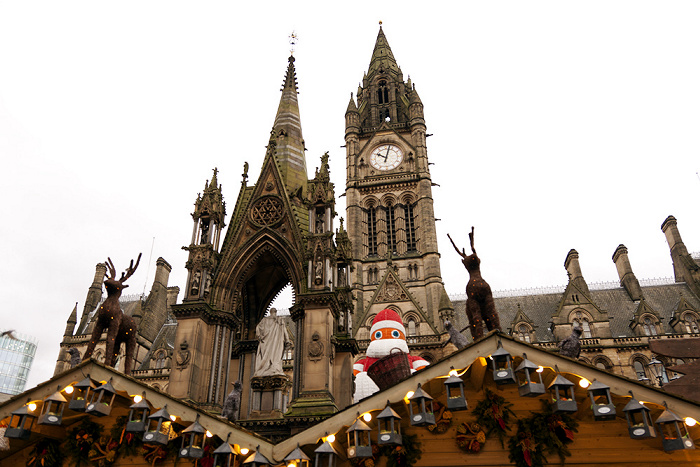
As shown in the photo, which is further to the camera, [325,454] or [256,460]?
[325,454]

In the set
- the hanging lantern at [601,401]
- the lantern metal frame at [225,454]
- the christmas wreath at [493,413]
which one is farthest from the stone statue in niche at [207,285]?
the hanging lantern at [601,401]

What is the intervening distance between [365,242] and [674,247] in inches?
1193

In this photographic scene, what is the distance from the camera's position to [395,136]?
5506 cm

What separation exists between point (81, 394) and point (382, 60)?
64.6 metres

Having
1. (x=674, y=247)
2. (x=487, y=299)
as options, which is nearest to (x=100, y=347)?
(x=487, y=299)

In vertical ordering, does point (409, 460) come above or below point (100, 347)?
below

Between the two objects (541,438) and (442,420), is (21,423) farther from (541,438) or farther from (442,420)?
(541,438)

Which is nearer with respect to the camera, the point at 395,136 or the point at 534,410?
the point at 534,410

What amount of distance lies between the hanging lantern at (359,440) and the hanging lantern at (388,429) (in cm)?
18

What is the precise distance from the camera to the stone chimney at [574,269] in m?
43.0

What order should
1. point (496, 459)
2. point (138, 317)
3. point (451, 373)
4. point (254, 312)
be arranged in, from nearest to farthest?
1. point (451, 373)
2. point (496, 459)
3. point (254, 312)
4. point (138, 317)

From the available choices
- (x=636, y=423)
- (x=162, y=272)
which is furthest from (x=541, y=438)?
(x=162, y=272)

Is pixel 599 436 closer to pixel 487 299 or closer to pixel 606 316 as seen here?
pixel 487 299

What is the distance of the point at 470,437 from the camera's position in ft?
24.3
